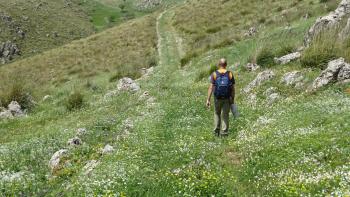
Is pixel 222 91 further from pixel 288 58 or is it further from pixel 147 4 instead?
pixel 147 4

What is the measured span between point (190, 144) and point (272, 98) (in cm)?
659

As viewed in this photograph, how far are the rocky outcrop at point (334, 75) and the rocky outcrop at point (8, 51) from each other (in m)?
81.8

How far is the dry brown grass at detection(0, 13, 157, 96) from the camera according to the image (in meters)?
45.2

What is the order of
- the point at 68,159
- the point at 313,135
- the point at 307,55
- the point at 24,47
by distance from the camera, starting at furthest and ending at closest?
the point at 24,47 < the point at 307,55 < the point at 68,159 < the point at 313,135

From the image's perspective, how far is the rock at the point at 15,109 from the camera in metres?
27.1

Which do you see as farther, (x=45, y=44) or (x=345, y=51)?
(x=45, y=44)

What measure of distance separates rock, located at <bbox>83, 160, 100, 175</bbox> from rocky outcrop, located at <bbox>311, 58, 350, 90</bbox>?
1058 cm

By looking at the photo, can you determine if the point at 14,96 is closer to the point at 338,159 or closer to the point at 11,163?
the point at 11,163

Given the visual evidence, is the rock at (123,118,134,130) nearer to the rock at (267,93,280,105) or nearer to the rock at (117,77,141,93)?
the rock at (267,93,280,105)

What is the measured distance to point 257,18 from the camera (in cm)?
4284

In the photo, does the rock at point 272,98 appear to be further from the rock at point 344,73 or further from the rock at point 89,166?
the rock at point 89,166

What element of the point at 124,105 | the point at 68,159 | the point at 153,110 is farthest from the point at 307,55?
the point at 68,159

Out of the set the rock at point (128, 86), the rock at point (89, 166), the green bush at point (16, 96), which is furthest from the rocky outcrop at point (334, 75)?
the green bush at point (16, 96)

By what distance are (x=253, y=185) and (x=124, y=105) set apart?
15.1 meters
